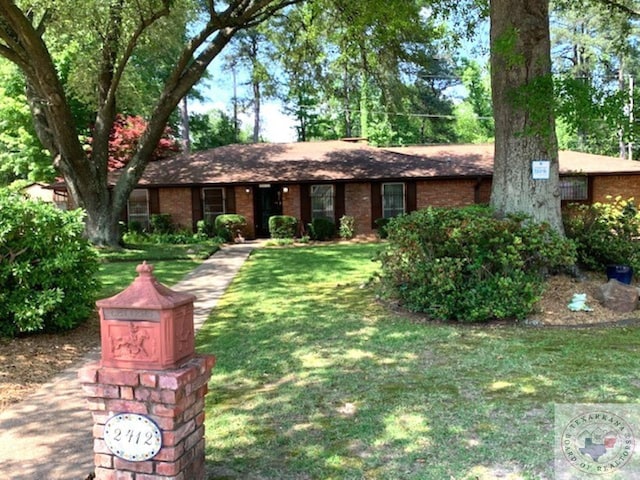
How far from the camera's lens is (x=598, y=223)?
326 inches

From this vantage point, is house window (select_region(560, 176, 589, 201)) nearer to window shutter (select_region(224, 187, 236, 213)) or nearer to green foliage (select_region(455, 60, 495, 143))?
window shutter (select_region(224, 187, 236, 213))

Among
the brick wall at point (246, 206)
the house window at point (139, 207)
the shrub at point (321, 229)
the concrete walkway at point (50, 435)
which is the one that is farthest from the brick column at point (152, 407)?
the house window at point (139, 207)

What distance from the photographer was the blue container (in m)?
7.64

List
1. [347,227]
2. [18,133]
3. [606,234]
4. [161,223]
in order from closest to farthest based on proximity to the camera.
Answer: [606,234] → [347,227] → [161,223] → [18,133]

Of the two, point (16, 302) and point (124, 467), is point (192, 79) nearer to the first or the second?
point (16, 302)

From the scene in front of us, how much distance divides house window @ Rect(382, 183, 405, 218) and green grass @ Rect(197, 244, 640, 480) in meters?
13.1

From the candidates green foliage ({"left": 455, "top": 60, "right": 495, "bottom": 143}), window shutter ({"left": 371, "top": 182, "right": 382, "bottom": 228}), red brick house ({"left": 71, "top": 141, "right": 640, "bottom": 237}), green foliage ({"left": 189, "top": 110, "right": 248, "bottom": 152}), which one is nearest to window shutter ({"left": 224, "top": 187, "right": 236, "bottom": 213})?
A: red brick house ({"left": 71, "top": 141, "right": 640, "bottom": 237})

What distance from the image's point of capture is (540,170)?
749 cm

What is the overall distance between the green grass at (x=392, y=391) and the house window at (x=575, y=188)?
15827mm

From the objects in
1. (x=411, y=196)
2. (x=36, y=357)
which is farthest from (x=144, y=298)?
(x=411, y=196)

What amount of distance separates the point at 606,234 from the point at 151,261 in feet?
36.3

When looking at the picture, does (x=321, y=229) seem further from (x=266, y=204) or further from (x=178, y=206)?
(x=178, y=206)

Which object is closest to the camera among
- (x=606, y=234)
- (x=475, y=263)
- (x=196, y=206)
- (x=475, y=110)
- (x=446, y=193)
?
(x=475, y=263)

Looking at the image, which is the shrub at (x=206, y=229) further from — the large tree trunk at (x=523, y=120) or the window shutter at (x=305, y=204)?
the large tree trunk at (x=523, y=120)
